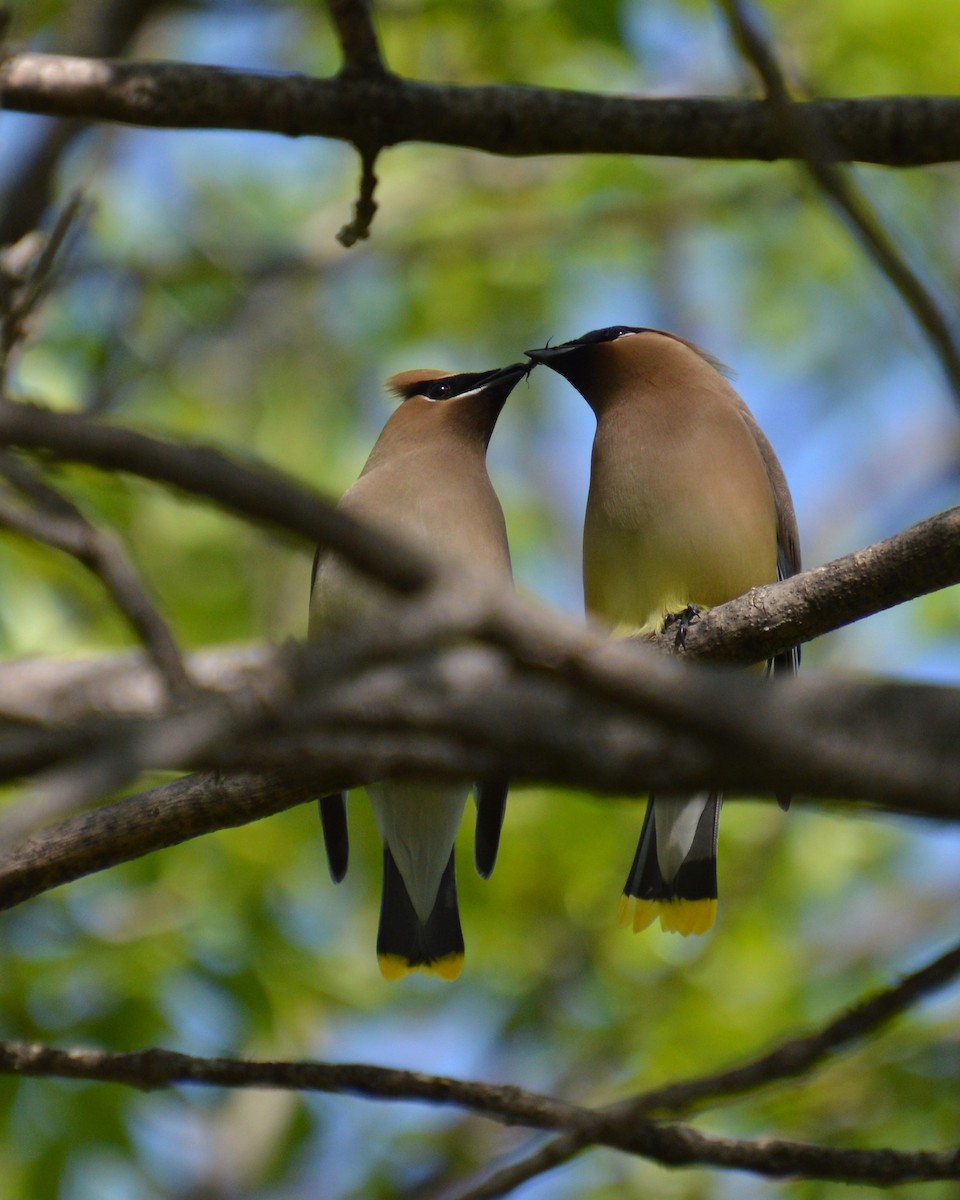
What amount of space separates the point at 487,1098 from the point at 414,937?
1.77 m

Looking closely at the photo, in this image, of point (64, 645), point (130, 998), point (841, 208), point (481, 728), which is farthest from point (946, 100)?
point (64, 645)

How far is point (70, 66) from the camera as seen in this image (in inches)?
149

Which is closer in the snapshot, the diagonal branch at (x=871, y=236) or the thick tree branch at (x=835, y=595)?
the diagonal branch at (x=871, y=236)

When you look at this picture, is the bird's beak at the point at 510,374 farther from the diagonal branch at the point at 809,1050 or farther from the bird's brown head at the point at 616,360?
the diagonal branch at the point at 809,1050

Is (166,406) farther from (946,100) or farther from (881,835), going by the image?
(946,100)

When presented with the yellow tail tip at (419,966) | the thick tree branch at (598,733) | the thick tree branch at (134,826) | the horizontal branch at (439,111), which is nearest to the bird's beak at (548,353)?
the horizontal branch at (439,111)

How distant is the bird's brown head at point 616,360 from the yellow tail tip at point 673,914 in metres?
1.57

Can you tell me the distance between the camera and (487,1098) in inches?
119

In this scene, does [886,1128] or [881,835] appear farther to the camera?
[881,835]

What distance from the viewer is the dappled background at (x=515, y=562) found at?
526cm

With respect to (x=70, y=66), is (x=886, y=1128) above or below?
below

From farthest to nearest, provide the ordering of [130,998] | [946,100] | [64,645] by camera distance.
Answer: [64,645] < [130,998] < [946,100]

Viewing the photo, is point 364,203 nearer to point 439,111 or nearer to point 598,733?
point 439,111

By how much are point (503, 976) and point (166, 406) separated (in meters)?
3.53
